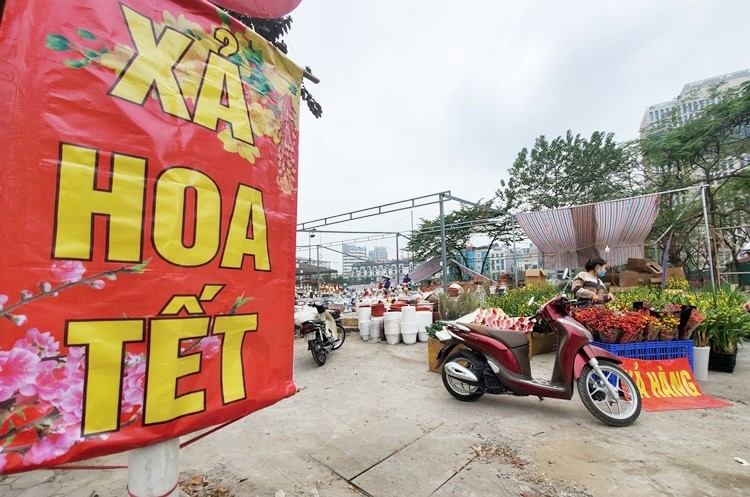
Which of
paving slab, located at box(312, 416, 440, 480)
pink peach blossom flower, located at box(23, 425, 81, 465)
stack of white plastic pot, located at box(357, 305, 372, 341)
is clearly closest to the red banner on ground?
paving slab, located at box(312, 416, 440, 480)

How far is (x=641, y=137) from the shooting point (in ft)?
53.0

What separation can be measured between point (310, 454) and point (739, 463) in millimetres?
2794

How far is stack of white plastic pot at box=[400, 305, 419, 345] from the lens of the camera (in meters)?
6.34

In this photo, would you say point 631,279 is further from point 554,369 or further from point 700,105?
point 700,105

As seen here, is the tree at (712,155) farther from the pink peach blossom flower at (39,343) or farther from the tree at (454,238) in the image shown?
the pink peach blossom flower at (39,343)

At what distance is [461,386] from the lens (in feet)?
11.8

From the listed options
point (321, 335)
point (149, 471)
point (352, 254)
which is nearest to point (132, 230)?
point (149, 471)

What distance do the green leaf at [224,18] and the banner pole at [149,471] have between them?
1.48 meters

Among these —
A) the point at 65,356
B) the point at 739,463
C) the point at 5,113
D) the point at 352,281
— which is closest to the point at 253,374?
the point at 65,356

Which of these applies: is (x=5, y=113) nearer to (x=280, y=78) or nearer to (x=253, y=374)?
(x=280, y=78)

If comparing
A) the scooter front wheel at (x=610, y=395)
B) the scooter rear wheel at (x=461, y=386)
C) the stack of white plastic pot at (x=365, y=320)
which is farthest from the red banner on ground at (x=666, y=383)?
the stack of white plastic pot at (x=365, y=320)

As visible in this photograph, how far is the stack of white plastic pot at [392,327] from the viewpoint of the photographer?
6.43 metres

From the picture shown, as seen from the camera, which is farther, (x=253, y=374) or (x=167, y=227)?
(x=253, y=374)

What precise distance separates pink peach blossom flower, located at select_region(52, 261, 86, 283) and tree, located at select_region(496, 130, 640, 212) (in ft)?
63.7
